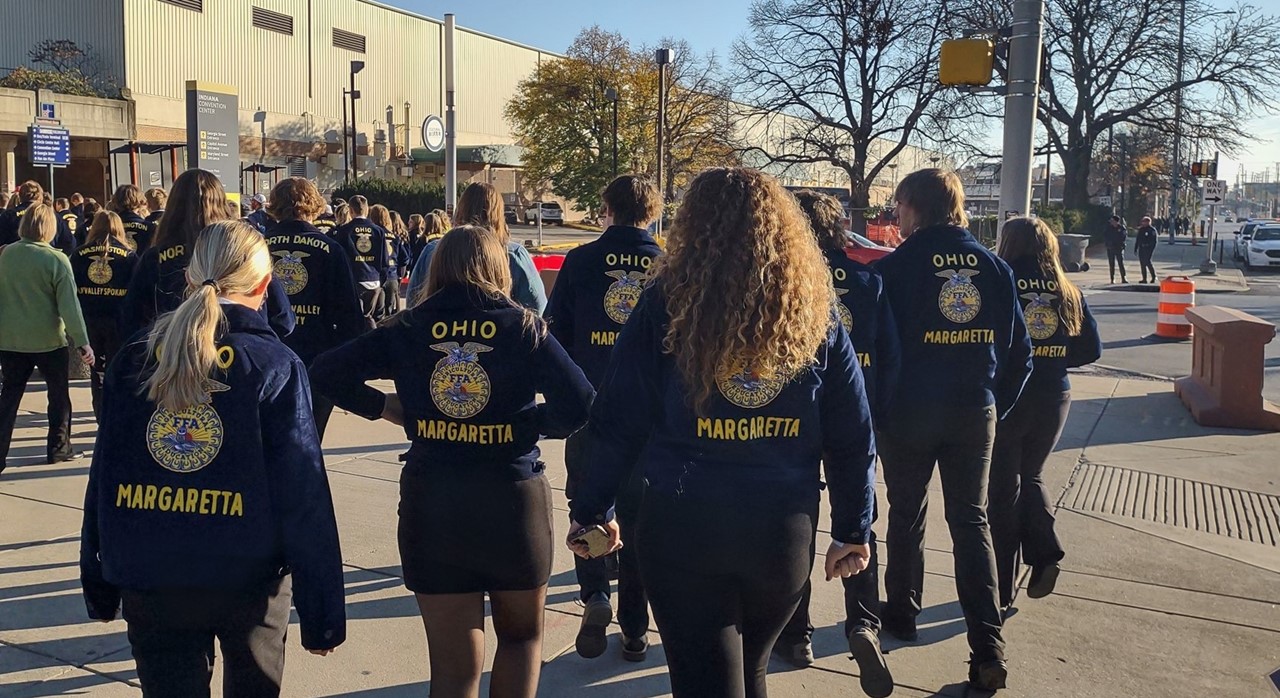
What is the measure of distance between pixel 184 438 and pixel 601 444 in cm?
101

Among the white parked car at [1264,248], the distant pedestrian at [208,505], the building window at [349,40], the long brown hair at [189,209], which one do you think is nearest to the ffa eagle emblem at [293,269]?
the long brown hair at [189,209]

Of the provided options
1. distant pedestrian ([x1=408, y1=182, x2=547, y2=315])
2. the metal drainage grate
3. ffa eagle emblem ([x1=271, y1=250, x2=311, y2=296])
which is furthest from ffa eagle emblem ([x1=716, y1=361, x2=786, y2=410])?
the metal drainage grate

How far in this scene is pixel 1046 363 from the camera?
486 centimetres

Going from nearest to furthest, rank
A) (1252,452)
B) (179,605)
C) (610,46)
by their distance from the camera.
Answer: (179,605) < (1252,452) < (610,46)

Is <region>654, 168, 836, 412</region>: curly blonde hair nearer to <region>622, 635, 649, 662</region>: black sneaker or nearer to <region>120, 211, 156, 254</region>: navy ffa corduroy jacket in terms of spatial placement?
<region>622, 635, 649, 662</region>: black sneaker

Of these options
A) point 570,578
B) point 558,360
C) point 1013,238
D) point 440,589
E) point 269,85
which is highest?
point 269,85

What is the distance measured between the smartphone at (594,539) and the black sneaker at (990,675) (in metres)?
1.95

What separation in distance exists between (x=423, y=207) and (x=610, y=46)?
22.1 m

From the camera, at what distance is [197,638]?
8.29ft

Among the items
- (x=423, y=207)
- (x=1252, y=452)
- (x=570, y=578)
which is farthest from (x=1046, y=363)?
(x=423, y=207)

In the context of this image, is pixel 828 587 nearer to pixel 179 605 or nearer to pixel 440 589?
pixel 440 589

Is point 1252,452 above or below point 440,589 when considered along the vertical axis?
below

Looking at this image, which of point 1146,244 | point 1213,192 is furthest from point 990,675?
point 1213,192

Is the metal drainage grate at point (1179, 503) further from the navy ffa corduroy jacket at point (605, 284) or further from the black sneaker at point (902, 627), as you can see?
the navy ffa corduroy jacket at point (605, 284)
